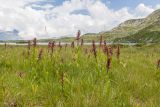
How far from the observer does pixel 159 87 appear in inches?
294

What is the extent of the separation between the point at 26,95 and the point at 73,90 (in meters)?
0.96

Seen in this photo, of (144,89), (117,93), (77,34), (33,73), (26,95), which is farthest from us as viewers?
(77,34)

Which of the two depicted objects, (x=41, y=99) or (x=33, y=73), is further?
(x=33, y=73)

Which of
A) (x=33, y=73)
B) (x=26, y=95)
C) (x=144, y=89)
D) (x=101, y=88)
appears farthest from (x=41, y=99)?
(x=144, y=89)

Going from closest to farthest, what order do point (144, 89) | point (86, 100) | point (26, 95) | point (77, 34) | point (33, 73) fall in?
point (86, 100)
point (26, 95)
point (144, 89)
point (33, 73)
point (77, 34)

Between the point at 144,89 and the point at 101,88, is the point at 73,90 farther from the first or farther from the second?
the point at 144,89

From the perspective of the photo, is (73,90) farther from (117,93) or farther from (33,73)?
(33,73)

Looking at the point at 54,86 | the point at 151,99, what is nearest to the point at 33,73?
the point at 54,86

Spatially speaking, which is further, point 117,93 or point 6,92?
point 117,93

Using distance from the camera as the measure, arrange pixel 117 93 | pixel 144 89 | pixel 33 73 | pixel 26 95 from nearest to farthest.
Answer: pixel 26 95, pixel 117 93, pixel 144 89, pixel 33 73

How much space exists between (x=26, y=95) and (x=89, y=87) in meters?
1.31

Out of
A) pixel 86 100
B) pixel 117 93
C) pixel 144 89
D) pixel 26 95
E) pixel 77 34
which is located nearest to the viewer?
pixel 86 100

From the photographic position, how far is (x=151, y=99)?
6.40m

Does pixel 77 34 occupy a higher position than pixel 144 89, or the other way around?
pixel 77 34
